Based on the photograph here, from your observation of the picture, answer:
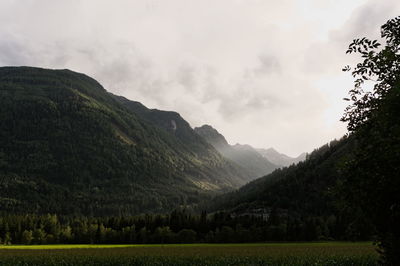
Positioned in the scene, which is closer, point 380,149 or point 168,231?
point 380,149

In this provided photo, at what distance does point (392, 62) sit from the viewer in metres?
19.0

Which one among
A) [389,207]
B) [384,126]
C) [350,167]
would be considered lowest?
[389,207]

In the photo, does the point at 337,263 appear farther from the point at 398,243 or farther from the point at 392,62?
the point at 392,62

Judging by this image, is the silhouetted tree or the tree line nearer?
the silhouetted tree

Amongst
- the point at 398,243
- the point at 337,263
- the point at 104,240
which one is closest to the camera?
the point at 398,243

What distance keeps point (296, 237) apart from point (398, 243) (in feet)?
402

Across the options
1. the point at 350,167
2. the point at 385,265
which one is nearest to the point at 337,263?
the point at 385,265

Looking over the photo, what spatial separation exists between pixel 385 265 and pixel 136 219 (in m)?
156

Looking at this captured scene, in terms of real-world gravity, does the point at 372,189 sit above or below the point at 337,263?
above

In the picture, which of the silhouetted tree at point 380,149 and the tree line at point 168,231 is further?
the tree line at point 168,231

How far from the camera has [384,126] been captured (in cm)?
1758

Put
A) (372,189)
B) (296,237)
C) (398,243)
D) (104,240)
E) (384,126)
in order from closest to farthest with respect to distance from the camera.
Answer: (384,126) < (372,189) < (398,243) < (296,237) < (104,240)

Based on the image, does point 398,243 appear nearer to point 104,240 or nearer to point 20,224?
point 104,240

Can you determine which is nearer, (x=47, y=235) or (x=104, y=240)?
(x=104, y=240)
